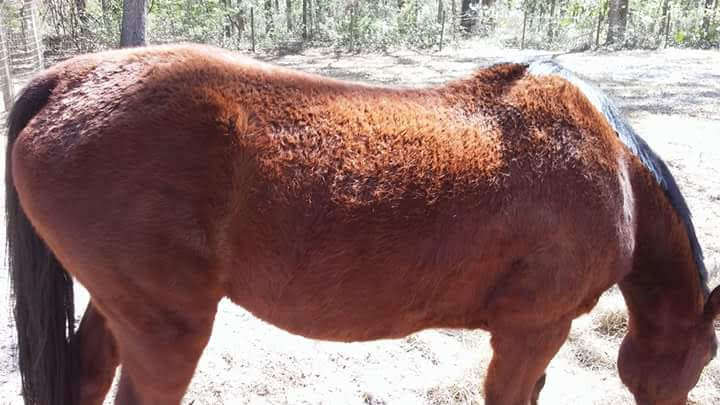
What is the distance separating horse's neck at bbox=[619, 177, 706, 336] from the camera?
220 cm

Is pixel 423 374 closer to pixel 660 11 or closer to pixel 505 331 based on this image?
pixel 505 331

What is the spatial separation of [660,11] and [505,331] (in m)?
18.5

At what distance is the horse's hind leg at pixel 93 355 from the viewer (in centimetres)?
227

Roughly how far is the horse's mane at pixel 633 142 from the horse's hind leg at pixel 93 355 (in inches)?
82.1

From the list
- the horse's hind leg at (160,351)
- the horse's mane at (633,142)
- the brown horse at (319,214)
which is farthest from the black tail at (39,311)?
the horse's mane at (633,142)

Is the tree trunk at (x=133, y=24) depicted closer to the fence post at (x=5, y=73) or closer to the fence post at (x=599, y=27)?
the fence post at (x=5, y=73)

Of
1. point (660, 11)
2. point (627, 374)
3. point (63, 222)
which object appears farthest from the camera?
point (660, 11)

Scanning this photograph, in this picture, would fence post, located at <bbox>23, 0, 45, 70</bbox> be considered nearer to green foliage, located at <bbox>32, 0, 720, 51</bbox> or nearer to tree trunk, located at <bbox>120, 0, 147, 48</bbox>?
tree trunk, located at <bbox>120, 0, 147, 48</bbox>

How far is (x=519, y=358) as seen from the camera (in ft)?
6.95

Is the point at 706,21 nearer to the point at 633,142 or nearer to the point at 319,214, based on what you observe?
the point at 633,142

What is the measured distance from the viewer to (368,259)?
180 centimetres

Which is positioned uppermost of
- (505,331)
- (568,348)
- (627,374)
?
(505,331)

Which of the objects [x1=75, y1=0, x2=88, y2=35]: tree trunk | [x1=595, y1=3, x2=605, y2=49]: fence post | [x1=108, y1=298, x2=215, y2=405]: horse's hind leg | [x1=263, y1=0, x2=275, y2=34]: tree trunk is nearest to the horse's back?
[x1=108, y1=298, x2=215, y2=405]: horse's hind leg

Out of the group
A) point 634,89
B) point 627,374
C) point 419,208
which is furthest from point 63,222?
point 634,89
